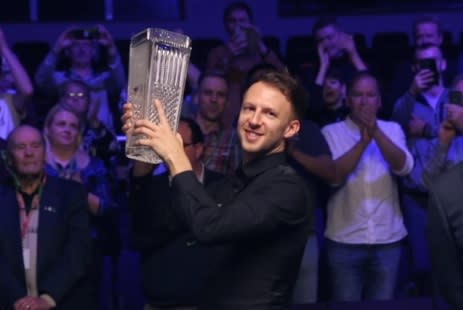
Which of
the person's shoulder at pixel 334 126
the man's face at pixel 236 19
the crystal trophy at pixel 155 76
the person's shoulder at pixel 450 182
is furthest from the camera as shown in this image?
the man's face at pixel 236 19

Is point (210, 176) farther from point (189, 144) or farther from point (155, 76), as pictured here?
point (155, 76)

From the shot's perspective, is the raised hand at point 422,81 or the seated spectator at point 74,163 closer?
the seated spectator at point 74,163

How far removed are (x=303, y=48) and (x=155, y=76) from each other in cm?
581

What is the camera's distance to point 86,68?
264 inches

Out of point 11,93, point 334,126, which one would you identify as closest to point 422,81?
point 334,126

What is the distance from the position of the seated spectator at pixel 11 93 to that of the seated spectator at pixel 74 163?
59 cm

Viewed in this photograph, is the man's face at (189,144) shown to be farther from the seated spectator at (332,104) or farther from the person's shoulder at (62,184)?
the seated spectator at (332,104)

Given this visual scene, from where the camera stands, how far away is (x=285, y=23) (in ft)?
31.4

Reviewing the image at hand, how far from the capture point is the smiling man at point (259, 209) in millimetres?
2754

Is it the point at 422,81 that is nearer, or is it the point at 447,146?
the point at 447,146

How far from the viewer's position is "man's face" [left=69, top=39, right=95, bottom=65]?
663 centimetres

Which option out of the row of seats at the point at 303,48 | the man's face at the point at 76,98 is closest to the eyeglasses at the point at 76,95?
the man's face at the point at 76,98

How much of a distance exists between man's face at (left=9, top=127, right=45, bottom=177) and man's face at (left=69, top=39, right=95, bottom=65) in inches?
63.1

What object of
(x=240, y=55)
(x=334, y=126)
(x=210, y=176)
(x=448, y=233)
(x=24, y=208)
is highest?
(x=240, y=55)
